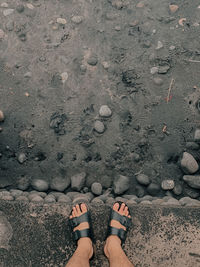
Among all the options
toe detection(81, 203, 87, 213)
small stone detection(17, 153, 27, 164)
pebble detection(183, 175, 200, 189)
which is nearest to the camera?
toe detection(81, 203, 87, 213)

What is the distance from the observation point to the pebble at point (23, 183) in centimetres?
290

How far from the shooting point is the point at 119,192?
2846mm

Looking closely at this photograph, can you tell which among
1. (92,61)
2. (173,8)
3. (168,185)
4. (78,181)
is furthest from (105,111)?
(173,8)

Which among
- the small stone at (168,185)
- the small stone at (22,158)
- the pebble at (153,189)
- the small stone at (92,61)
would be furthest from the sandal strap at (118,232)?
the small stone at (92,61)

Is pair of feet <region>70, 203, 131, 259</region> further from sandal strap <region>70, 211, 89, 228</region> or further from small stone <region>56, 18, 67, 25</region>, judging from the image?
small stone <region>56, 18, 67, 25</region>

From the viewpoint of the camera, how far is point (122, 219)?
240 cm

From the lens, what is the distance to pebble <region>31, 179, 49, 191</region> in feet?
9.37

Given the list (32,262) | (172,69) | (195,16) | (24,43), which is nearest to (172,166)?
(172,69)

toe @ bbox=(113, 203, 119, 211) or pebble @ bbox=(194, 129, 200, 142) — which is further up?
pebble @ bbox=(194, 129, 200, 142)

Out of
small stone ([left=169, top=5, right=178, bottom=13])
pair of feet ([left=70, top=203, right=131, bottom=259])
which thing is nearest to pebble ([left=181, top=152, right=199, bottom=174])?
pair of feet ([left=70, top=203, right=131, bottom=259])

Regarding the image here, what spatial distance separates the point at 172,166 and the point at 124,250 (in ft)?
3.68

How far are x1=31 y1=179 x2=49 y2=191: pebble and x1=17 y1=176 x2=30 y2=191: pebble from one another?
79 mm

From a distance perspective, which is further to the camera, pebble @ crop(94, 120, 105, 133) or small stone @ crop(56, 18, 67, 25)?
small stone @ crop(56, 18, 67, 25)

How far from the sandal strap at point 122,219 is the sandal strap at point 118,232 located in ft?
0.21
